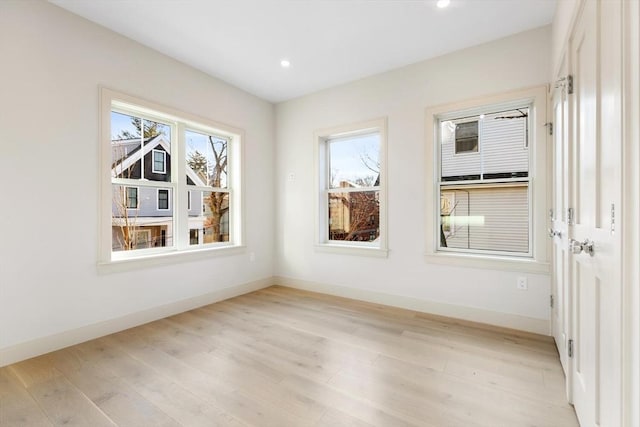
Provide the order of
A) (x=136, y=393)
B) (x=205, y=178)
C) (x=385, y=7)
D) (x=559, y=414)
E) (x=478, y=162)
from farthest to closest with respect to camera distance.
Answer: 1. (x=205, y=178)
2. (x=478, y=162)
3. (x=385, y=7)
4. (x=136, y=393)
5. (x=559, y=414)

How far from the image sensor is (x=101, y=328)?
2.66 metres

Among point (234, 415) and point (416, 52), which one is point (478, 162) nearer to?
point (416, 52)

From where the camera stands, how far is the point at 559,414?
163 cm

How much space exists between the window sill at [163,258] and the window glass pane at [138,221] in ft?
Answer: 0.56

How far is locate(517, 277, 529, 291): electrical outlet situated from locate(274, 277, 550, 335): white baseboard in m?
0.27

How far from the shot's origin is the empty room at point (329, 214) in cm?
157

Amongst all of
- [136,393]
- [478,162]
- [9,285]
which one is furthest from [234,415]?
[478,162]

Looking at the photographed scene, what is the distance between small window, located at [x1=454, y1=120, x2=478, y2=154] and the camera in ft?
10.2

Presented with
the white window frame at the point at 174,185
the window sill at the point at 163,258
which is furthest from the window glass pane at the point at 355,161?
the window sill at the point at 163,258

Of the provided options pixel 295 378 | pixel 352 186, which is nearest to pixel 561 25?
pixel 352 186

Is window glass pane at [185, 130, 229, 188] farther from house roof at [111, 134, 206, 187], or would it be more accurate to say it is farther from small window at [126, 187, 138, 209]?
small window at [126, 187, 138, 209]

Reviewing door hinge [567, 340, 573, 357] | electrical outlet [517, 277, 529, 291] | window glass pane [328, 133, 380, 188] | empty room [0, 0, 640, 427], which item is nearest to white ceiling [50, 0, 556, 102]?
empty room [0, 0, 640, 427]

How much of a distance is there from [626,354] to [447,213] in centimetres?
243

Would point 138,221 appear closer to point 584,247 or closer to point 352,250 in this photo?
point 352,250
